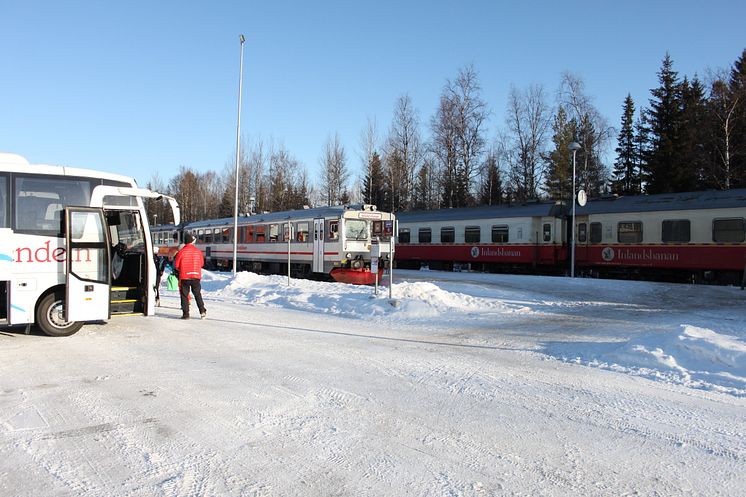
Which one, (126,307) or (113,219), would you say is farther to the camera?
(113,219)

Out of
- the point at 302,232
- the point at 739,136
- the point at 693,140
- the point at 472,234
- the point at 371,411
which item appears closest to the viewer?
the point at 371,411

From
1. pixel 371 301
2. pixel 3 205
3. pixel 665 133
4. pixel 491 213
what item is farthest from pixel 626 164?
pixel 3 205

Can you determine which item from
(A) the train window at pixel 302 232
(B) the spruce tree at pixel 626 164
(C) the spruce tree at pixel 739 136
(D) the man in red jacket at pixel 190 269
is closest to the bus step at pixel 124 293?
(D) the man in red jacket at pixel 190 269

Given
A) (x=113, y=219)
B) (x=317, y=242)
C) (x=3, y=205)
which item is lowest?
(x=317, y=242)

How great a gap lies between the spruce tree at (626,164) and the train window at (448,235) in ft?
89.0

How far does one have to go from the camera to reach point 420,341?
9273 millimetres

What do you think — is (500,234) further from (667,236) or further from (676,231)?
(676,231)

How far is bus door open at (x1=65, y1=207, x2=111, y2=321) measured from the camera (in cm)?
856

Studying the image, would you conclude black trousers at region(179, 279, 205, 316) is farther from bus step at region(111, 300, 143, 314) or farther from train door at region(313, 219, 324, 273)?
train door at region(313, 219, 324, 273)

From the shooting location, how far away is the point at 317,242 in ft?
74.2

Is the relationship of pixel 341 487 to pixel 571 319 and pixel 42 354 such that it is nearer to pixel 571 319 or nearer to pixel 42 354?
pixel 42 354

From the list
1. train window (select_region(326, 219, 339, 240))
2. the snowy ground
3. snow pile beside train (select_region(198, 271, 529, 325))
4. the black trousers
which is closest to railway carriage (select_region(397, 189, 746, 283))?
train window (select_region(326, 219, 339, 240))

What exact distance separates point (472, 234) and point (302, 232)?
33.1ft

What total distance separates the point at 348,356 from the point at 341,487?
422 cm
